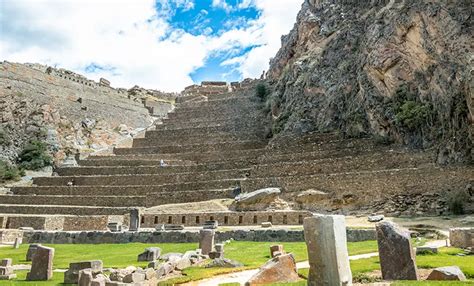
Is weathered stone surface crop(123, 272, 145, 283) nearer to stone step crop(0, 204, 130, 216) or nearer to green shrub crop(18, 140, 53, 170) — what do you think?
stone step crop(0, 204, 130, 216)

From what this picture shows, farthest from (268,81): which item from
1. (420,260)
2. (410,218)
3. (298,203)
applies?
(420,260)

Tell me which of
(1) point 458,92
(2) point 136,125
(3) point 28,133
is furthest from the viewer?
(2) point 136,125

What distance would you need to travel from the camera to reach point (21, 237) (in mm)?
26094

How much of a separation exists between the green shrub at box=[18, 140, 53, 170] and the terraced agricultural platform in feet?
23.1

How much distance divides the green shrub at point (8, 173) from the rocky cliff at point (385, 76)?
1112 inches

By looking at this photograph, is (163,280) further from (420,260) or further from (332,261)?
(420,260)

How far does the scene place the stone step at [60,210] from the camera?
35094mm

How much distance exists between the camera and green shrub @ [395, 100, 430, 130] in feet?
105

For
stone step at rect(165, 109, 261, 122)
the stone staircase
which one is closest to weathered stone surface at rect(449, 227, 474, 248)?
the stone staircase

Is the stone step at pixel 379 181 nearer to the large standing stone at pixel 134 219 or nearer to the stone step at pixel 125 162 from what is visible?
the large standing stone at pixel 134 219

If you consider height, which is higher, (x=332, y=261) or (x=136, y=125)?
(x=136, y=125)

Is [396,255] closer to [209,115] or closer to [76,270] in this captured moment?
[76,270]

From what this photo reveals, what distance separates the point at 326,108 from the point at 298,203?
16.4 metres

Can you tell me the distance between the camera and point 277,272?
10164mm
